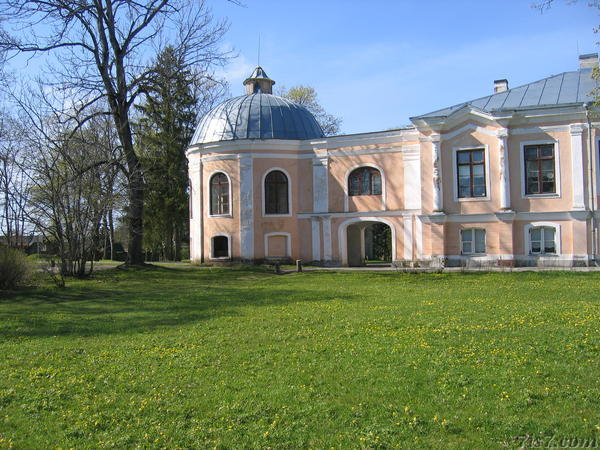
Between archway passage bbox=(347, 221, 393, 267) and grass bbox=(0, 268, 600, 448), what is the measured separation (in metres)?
16.3

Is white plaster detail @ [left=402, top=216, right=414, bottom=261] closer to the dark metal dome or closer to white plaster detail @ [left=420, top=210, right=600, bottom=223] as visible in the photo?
white plaster detail @ [left=420, top=210, right=600, bottom=223]

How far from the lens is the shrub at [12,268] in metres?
18.4

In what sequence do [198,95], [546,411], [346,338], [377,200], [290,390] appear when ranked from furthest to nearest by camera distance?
[198,95] → [377,200] → [346,338] → [290,390] → [546,411]

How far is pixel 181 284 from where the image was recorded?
72.2ft

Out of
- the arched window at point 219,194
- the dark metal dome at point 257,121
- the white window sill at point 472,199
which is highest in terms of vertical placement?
the dark metal dome at point 257,121

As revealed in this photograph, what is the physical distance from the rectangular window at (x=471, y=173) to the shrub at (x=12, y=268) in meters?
17.9

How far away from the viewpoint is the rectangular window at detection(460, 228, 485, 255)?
2545cm

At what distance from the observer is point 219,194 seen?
31.4m

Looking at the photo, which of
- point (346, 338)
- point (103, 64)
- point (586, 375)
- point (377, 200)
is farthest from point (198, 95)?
point (586, 375)

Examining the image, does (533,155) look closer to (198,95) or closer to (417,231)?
(417,231)

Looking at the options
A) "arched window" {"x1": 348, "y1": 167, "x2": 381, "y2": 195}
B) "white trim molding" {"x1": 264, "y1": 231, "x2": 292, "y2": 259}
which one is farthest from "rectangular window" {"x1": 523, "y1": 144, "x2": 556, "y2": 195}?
"white trim molding" {"x1": 264, "y1": 231, "x2": 292, "y2": 259}

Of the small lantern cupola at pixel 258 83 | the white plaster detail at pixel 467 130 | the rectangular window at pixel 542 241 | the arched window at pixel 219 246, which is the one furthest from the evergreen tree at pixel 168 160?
the rectangular window at pixel 542 241

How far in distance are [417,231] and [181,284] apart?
1171 centimetres

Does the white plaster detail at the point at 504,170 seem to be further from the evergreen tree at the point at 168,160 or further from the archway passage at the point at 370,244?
the evergreen tree at the point at 168,160
